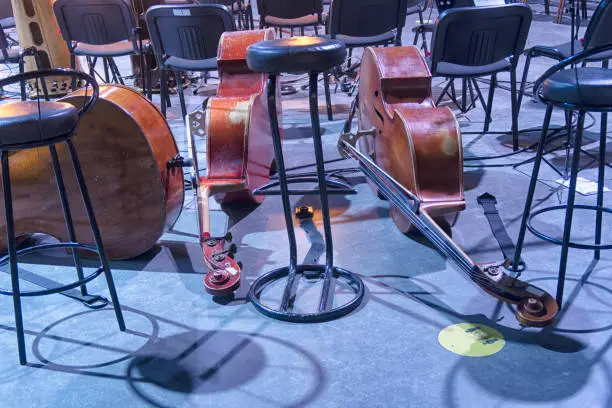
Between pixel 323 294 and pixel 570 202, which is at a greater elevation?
pixel 570 202

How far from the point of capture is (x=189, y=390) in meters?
1.69

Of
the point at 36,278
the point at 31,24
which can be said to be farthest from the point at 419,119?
the point at 31,24

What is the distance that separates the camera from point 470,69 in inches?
127

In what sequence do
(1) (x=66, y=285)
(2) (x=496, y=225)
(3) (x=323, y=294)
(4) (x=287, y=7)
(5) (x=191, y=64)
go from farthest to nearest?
(4) (x=287, y=7) < (5) (x=191, y=64) < (2) (x=496, y=225) < (3) (x=323, y=294) < (1) (x=66, y=285)

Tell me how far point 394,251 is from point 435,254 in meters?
0.15

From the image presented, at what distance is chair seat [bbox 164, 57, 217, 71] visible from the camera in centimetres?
358

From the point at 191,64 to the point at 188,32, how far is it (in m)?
0.20

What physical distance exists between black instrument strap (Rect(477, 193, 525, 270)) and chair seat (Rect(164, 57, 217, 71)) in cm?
172

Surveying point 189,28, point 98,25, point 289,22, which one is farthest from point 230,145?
point 289,22

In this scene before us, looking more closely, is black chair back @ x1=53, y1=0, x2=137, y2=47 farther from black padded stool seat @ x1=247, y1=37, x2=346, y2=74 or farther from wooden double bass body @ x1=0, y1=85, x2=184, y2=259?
black padded stool seat @ x1=247, y1=37, x2=346, y2=74

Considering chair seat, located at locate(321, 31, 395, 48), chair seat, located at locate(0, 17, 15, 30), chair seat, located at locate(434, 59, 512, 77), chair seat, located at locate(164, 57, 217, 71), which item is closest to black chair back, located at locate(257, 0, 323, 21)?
chair seat, located at locate(321, 31, 395, 48)

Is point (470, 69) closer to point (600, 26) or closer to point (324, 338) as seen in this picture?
point (600, 26)

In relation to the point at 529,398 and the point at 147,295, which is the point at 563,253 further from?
the point at 147,295

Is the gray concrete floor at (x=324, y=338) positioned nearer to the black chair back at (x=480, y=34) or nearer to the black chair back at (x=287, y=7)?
the black chair back at (x=480, y=34)
